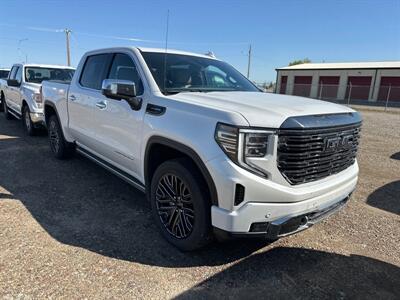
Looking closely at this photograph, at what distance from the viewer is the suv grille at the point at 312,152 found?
8.58ft

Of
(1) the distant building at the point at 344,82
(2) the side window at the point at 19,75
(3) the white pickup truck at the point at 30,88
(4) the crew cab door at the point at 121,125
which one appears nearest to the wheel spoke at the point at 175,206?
(4) the crew cab door at the point at 121,125

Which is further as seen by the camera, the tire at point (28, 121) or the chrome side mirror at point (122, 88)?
the tire at point (28, 121)

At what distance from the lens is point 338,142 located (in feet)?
9.75

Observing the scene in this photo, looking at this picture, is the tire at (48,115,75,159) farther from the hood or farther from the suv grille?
the suv grille

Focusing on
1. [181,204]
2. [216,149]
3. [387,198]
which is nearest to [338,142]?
[216,149]

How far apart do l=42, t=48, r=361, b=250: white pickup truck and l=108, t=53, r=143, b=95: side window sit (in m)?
0.01

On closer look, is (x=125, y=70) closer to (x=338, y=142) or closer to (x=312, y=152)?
(x=312, y=152)

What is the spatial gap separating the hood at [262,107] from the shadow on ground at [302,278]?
1388 mm

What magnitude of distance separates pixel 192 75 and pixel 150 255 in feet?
7.06

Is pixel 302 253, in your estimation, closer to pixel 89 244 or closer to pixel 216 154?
pixel 216 154

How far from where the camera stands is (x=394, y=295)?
2.80 meters

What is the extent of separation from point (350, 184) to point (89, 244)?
2.72 m

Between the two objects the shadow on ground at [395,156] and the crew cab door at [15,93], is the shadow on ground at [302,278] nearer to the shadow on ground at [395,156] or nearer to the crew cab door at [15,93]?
the shadow on ground at [395,156]

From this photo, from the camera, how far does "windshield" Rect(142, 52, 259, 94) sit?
12.1ft
